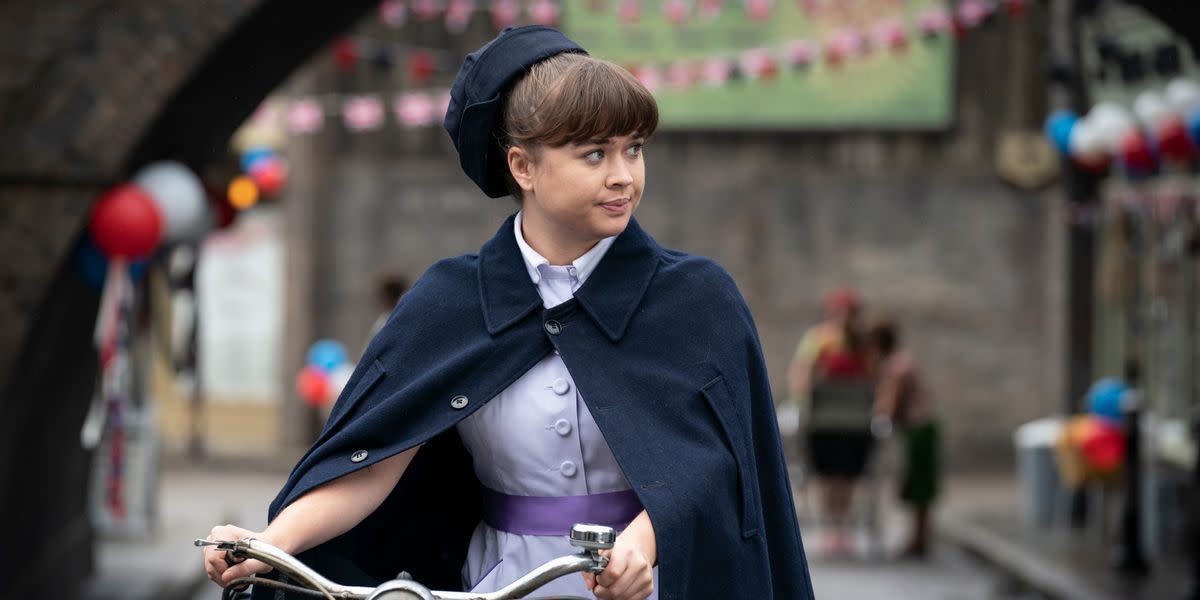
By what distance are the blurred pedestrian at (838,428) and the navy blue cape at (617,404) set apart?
9890 mm

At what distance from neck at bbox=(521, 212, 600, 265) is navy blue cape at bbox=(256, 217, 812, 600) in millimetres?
41

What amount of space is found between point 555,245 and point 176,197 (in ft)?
20.5

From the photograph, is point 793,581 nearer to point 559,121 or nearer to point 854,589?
point 559,121

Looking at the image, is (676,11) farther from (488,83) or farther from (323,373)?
(488,83)

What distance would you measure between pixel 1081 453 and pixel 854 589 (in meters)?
2.00

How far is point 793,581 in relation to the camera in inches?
120

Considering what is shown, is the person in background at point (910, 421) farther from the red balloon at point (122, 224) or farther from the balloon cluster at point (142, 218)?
the red balloon at point (122, 224)

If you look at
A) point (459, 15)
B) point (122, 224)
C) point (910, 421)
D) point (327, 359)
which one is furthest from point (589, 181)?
point (459, 15)

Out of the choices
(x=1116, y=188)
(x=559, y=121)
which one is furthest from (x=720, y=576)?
(x=1116, y=188)

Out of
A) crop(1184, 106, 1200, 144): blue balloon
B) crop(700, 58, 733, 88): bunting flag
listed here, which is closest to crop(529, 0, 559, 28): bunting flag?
crop(700, 58, 733, 88): bunting flag

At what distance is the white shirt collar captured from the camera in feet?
9.91

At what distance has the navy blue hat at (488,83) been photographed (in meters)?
2.92

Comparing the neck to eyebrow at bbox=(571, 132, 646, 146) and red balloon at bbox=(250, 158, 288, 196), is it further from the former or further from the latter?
red balloon at bbox=(250, 158, 288, 196)

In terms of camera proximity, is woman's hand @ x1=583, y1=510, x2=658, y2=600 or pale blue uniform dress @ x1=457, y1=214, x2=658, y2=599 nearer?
woman's hand @ x1=583, y1=510, x2=658, y2=600
